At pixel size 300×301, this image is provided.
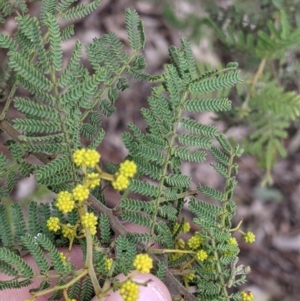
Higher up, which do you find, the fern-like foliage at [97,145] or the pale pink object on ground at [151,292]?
the fern-like foliage at [97,145]

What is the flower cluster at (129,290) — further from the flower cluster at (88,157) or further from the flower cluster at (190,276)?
the flower cluster at (190,276)

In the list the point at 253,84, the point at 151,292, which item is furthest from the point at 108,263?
the point at 253,84

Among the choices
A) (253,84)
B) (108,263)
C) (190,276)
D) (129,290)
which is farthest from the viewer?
(253,84)

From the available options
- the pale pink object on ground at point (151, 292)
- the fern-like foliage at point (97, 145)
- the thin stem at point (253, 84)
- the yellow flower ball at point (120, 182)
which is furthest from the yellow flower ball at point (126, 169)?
the thin stem at point (253, 84)

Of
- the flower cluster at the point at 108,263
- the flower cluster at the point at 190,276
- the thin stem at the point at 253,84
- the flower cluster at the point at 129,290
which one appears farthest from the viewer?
the thin stem at the point at 253,84

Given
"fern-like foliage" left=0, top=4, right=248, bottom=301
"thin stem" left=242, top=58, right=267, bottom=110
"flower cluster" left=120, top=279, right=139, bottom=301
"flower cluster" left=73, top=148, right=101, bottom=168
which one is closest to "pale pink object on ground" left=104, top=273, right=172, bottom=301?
"fern-like foliage" left=0, top=4, right=248, bottom=301

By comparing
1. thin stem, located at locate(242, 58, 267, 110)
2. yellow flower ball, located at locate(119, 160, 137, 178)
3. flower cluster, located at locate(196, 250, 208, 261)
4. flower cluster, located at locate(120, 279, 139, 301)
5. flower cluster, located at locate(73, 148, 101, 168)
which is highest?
flower cluster, located at locate(73, 148, 101, 168)

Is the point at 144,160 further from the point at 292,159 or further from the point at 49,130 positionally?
the point at 292,159

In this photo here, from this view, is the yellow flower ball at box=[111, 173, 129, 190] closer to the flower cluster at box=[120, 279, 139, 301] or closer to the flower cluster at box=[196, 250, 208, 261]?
the flower cluster at box=[120, 279, 139, 301]

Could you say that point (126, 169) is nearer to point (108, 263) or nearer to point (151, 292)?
point (108, 263)

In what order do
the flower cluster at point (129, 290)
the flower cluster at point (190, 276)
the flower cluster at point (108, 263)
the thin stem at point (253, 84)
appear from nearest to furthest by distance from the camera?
the flower cluster at point (129, 290) → the flower cluster at point (108, 263) → the flower cluster at point (190, 276) → the thin stem at point (253, 84)
